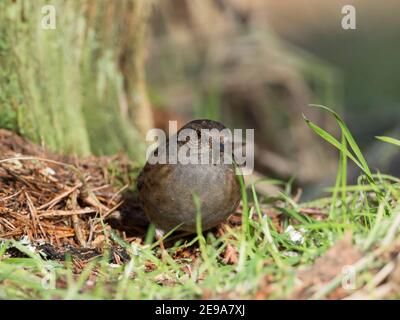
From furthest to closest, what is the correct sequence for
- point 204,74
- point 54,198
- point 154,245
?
point 204,74 → point 54,198 → point 154,245

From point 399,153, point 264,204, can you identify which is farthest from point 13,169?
point 399,153

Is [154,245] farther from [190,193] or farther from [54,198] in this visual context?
[54,198]

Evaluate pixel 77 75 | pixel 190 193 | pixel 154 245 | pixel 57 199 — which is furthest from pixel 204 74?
pixel 154 245

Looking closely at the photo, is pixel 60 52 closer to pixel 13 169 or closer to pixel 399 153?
pixel 13 169

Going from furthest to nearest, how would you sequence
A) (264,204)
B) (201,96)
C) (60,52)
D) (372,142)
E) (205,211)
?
1. (201,96)
2. (372,142)
3. (60,52)
4. (264,204)
5. (205,211)

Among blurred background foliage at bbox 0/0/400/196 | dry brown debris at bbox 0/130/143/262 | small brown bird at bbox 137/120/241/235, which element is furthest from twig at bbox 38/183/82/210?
blurred background foliage at bbox 0/0/400/196
